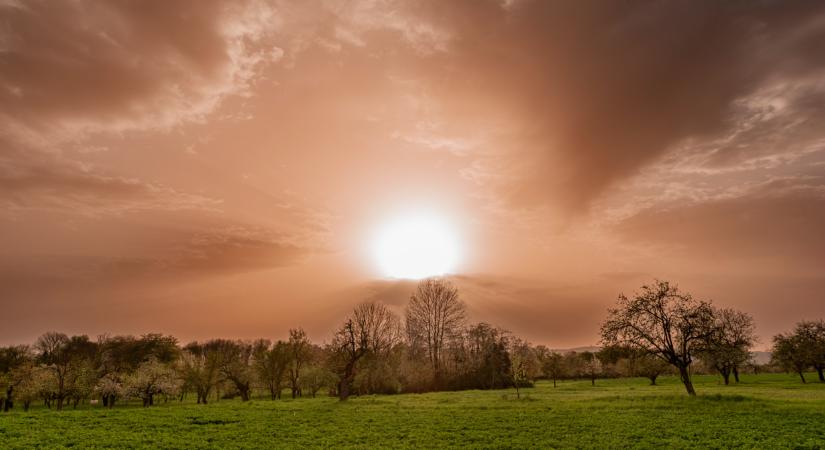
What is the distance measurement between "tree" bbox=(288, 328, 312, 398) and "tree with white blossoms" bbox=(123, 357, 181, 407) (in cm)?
2541

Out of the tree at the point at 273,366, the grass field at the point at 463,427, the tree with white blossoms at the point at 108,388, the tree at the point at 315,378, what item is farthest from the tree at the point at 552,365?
the tree with white blossoms at the point at 108,388

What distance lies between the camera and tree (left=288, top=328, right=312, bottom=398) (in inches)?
3620

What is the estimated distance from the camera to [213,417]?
3962 cm

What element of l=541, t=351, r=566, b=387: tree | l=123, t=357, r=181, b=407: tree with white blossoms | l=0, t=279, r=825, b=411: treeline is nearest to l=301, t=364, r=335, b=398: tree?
l=0, t=279, r=825, b=411: treeline

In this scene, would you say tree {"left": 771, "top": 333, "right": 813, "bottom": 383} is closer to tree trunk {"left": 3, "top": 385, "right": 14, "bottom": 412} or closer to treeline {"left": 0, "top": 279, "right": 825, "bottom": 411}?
treeline {"left": 0, "top": 279, "right": 825, "bottom": 411}

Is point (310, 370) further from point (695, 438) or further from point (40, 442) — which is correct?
point (695, 438)

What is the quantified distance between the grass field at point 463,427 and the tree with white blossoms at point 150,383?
52.0m

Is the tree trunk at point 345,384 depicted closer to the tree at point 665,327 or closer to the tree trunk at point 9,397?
the tree at point 665,327

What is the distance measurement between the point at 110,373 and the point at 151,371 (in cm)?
1490

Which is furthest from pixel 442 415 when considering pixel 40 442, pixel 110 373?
pixel 110 373

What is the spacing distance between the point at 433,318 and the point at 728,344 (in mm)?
64199

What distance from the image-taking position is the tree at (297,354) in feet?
302

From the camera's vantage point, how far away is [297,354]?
93.6 m

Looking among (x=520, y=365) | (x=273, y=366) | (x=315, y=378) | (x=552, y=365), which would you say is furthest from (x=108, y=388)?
(x=552, y=365)
